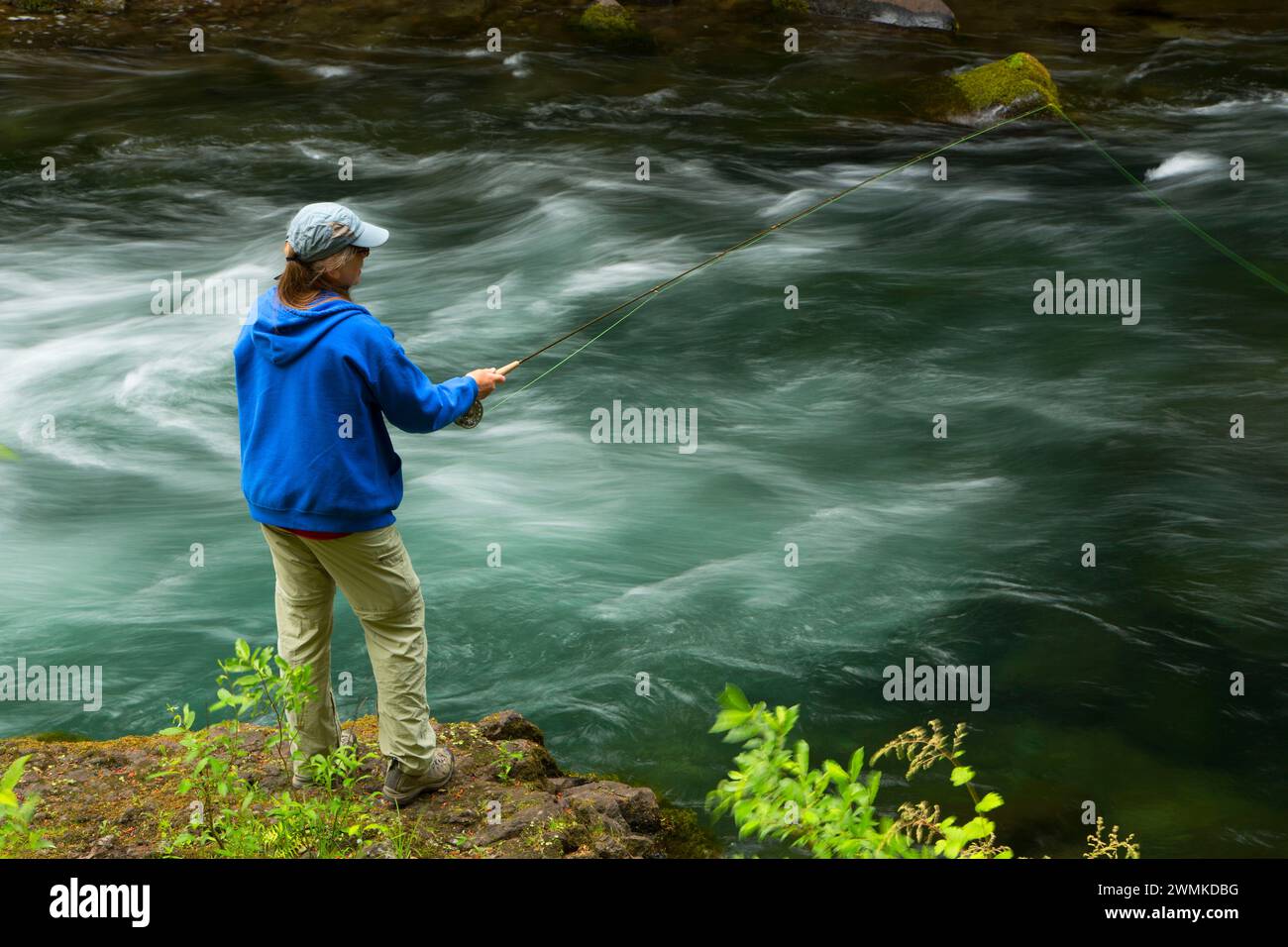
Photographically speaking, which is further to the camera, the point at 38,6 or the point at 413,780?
the point at 38,6

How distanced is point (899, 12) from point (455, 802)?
17115 millimetres

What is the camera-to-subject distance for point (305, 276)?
4004mm

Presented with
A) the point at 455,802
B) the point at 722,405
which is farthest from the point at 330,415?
the point at 722,405

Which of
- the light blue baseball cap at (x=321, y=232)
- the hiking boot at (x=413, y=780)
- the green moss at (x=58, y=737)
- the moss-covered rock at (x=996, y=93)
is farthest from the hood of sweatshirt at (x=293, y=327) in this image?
the moss-covered rock at (x=996, y=93)

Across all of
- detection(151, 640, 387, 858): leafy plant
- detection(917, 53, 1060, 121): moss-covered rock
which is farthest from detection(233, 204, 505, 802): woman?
detection(917, 53, 1060, 121): moss-covered rock

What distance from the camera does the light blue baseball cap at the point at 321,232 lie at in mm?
3908

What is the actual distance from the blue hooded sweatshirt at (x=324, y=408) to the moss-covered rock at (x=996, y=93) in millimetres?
12596

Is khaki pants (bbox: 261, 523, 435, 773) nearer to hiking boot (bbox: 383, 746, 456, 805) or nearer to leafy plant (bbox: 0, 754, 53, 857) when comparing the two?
hiking boot (bbox: 383, 746, 456, 805)

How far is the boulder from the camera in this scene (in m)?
18.9

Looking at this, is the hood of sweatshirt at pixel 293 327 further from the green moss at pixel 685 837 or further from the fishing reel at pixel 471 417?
the green moss at pixel 685 837

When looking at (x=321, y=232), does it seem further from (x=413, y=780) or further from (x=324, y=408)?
(x=413, y=780)

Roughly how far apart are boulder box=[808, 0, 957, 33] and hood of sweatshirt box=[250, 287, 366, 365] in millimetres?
16921

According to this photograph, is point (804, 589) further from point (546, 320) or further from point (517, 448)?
point (546, 320)

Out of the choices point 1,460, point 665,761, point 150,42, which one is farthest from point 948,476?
point 150,42
